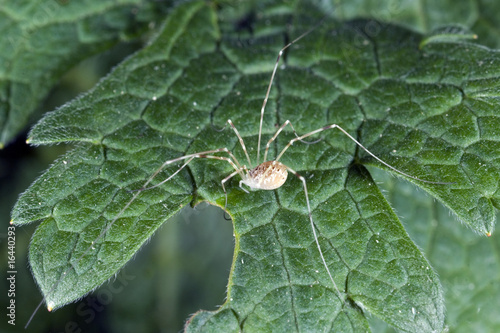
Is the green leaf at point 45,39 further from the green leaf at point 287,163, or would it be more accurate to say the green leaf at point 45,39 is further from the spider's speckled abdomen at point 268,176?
the spider's speckled abdomen at point 268,176

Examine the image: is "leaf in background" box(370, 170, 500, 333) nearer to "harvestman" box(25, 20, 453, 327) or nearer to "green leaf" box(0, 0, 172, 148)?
"harvestman" box(25, 20, 453, 327)

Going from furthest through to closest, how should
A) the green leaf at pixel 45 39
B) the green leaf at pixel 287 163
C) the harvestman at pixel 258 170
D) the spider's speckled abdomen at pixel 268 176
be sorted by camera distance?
the green leaf at pixel 45 39, the spider's speckled abdomen at pixel 268 176, the harvestman at pixel 258 170, the green leaf at pixel 287 163

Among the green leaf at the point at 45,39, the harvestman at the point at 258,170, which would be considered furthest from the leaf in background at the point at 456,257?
the green leaf at the point at 45,39

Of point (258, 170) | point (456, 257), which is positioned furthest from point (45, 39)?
point (456, 257)

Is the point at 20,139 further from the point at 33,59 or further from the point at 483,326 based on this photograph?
the point at 483,326

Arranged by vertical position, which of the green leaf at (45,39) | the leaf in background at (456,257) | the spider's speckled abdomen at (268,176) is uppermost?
the green leaf at (45,39)

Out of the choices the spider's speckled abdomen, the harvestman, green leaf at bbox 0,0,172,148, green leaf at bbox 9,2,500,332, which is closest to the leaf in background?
green leaf at bbox 9,2,500,332

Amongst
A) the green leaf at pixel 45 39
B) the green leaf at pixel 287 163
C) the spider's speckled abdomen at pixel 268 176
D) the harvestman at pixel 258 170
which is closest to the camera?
the green leaf at pixel 287 163
